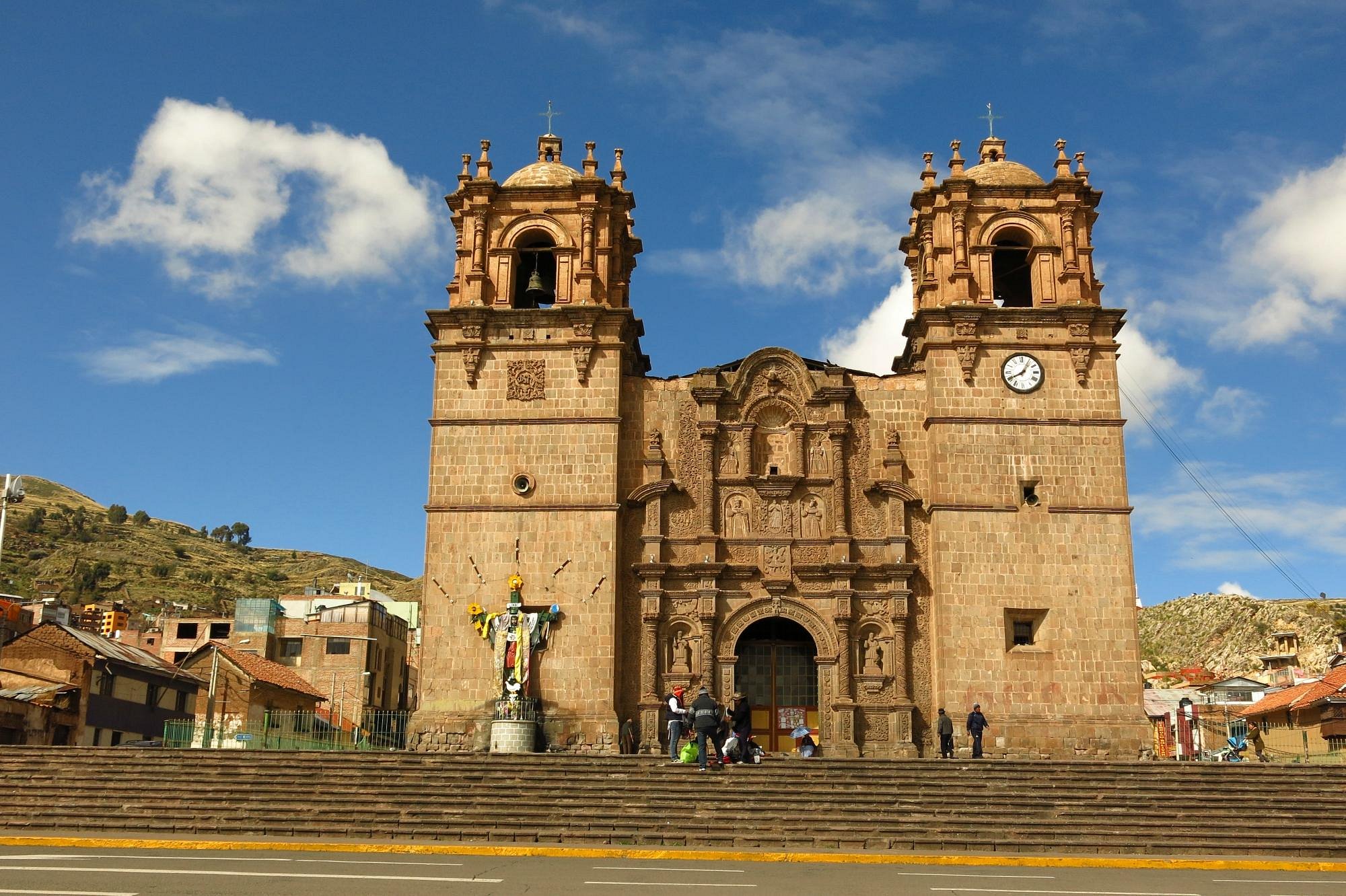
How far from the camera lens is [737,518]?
2977cm

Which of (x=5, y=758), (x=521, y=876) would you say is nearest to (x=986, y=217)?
(x=521, y=876)

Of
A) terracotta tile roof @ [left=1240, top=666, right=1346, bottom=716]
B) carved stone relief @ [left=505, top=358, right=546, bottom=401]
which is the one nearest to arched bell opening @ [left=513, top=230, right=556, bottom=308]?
carved stone relief @ [left=505, top=358, right=546, bottom=401]

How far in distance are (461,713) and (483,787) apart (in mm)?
7523

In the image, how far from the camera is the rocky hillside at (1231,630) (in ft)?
245

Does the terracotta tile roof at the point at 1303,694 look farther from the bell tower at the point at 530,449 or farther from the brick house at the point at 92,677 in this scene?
the brick house at the point at 92,677

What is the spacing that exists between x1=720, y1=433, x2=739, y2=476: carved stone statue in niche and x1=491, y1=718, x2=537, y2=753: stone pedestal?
316 inches

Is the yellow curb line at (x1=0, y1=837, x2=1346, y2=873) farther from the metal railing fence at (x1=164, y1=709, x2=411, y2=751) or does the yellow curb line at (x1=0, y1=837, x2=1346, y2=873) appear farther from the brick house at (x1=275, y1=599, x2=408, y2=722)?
the brick house at (x1=275, y1=599, x2=408, y2=722)

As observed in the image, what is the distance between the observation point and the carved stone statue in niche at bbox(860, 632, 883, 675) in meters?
28.3

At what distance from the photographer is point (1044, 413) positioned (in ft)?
96.8

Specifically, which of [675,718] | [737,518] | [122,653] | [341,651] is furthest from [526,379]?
[341,651]

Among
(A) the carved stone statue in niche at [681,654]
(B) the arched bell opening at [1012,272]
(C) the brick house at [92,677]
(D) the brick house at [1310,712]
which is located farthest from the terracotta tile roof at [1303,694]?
(C) the brick house at [92,677]

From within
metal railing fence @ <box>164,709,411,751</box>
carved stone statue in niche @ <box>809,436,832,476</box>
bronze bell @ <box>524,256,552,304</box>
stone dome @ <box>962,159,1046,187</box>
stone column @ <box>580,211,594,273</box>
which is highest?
stone dome @ <box>962,159,1046,187</box>

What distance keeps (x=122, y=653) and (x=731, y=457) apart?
24635 millimetres

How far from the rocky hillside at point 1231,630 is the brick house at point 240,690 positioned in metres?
53.4
